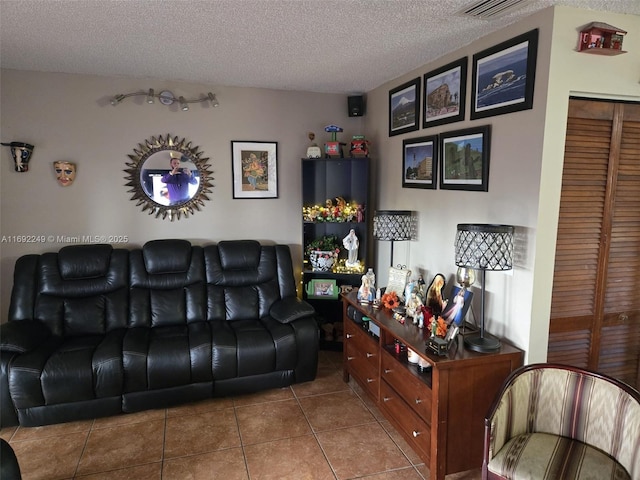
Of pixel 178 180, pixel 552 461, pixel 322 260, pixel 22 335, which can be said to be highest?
pixel 178 180

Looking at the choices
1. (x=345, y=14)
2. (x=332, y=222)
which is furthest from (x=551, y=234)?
(x=332, y=222)

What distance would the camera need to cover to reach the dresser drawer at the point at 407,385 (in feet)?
6.96

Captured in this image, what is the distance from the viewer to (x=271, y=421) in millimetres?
2711

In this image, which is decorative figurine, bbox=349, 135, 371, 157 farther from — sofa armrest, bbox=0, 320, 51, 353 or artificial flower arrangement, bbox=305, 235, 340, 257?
sofa armrest, bbox=0, 320, 51, 353

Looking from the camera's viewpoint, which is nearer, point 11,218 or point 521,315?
point 521,315

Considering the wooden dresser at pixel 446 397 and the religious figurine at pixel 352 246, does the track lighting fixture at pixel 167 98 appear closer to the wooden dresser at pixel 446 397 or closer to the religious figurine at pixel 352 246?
the religious figurine at pixel 352 246

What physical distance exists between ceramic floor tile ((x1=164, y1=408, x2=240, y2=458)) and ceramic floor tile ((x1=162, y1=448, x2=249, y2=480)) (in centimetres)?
6

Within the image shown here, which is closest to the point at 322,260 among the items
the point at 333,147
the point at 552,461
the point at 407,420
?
the point at 333,147

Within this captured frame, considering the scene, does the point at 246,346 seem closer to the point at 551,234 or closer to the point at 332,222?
the point at 332,222

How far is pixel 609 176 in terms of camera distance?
2.20m

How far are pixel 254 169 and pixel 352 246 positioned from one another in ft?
3.79

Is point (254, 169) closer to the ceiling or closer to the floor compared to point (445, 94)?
closer to the floor

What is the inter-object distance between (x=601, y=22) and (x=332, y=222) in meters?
2.31

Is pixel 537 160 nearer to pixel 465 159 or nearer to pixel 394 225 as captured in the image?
pixel 465 159
